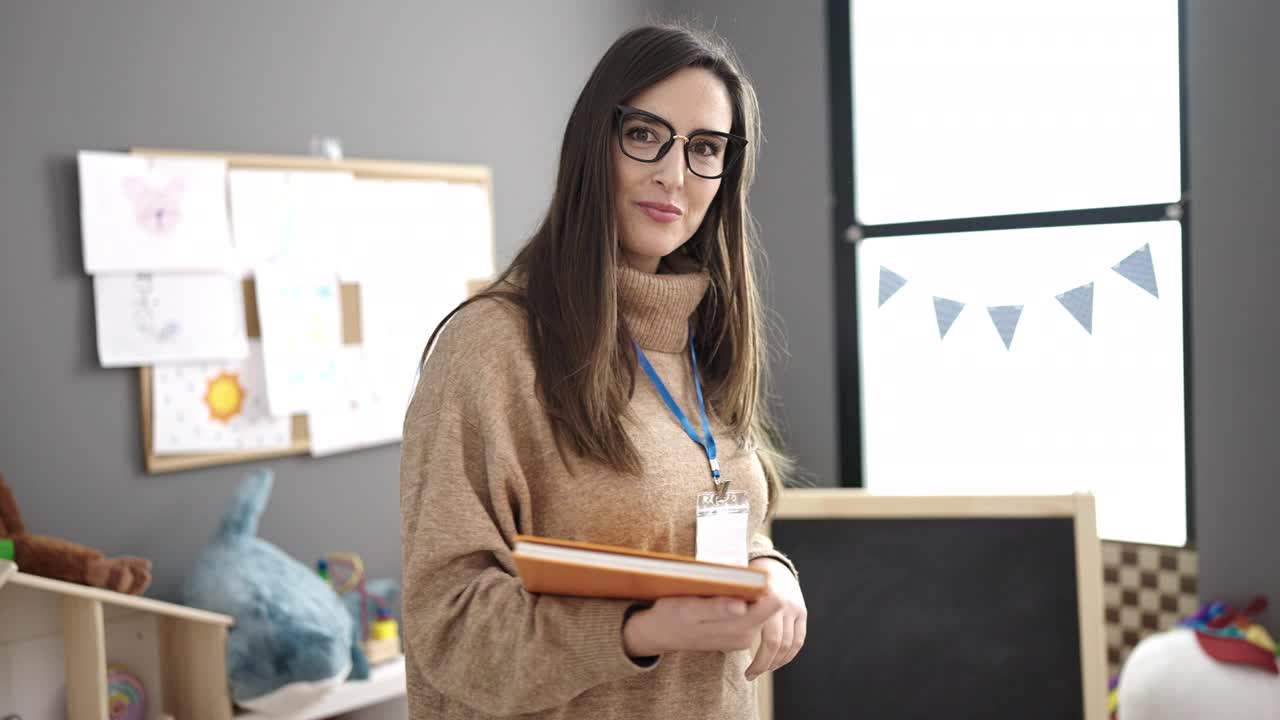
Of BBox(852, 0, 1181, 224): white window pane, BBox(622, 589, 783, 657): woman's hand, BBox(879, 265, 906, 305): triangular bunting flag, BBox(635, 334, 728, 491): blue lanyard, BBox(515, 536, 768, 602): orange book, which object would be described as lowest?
BBox(622, 589, 783, 657): woman's hand

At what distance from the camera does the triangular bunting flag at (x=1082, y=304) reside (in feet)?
8.36

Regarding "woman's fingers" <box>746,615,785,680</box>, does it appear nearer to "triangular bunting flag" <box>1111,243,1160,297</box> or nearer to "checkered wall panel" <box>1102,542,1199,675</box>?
"checkered wall panel" <box>1102,542,1199,675</box>

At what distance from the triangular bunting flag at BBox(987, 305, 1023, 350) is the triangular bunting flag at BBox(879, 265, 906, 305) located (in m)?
0.28

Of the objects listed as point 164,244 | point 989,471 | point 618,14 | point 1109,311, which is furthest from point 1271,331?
point 164,244

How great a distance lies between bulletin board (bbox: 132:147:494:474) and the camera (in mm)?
2055

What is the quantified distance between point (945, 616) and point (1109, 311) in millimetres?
1140

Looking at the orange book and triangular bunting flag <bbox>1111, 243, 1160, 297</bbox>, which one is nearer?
the orange book

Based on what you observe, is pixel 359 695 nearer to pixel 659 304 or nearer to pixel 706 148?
pixel 659 304

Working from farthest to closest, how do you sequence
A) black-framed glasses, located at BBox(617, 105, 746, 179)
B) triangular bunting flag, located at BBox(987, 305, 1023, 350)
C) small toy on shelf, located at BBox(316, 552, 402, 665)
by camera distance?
1. triangular bunting flag, located at BBox(987, 305, 1023, 350)
2. small toy on shelf, located at BBox(316, 552, 402, 665)
3. black-framed glasses, located at BBox(617, 105, 746, 179)

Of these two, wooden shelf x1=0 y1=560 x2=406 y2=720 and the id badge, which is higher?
the id badge

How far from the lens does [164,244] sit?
2061 millimetres

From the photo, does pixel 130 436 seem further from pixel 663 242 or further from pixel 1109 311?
pixel 1109 311

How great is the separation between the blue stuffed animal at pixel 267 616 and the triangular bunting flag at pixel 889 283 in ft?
5.50

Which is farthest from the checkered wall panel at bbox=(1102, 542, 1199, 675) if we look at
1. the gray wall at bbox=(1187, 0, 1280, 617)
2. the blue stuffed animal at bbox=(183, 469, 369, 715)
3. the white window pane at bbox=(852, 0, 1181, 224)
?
the blue stuffed animal at bbox=(183, 469, 369, 715)
